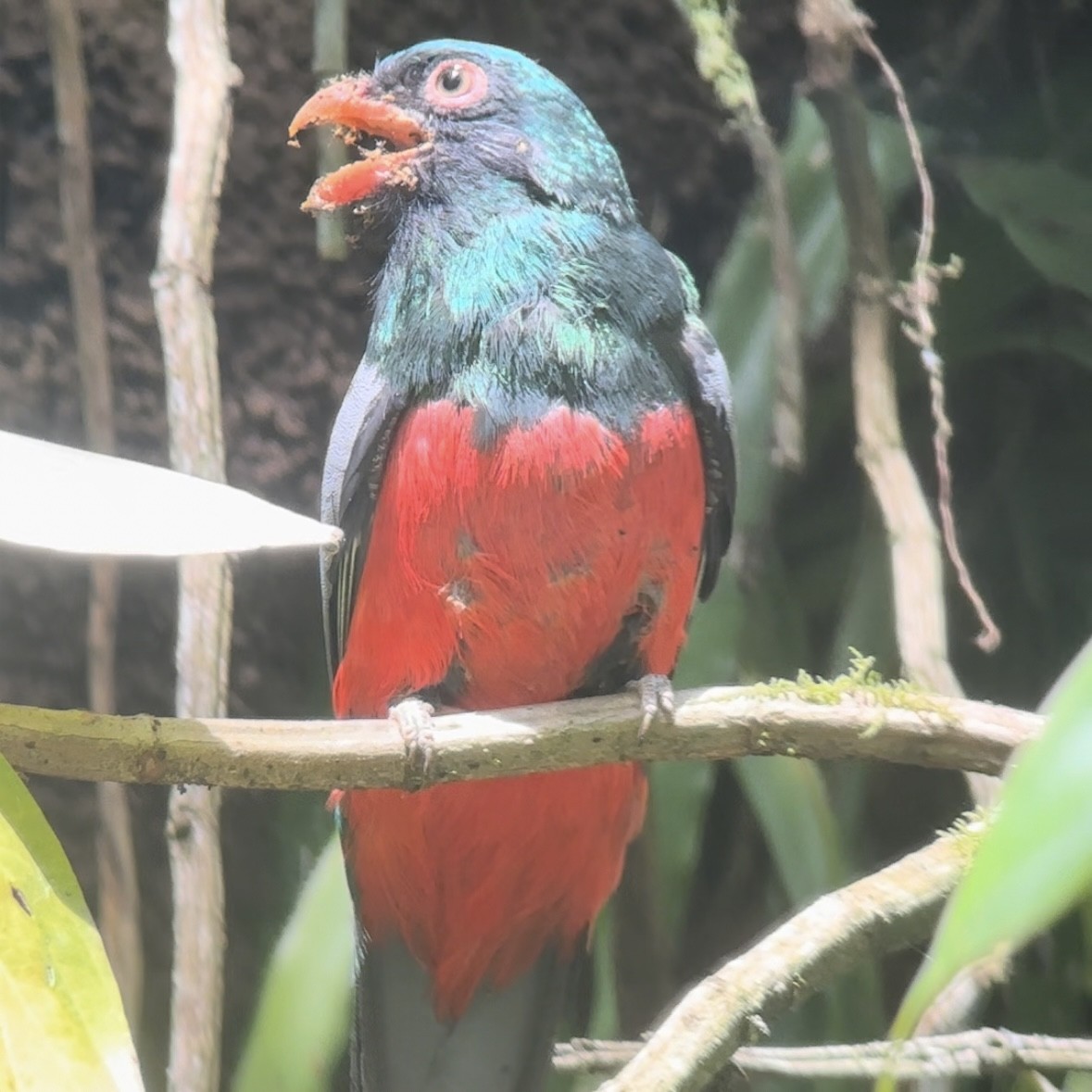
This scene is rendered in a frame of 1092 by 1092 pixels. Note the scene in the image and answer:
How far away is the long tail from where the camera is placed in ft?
6.04

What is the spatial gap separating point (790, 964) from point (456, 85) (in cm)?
117

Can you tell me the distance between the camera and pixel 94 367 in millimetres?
2316

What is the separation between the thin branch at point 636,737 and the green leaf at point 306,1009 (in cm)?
69

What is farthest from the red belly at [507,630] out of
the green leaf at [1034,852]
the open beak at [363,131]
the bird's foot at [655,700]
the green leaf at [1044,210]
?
the green leaf at [1034,852]

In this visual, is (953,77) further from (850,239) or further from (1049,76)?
(850,239)

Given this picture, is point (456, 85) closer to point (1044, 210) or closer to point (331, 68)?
point (331, 68)

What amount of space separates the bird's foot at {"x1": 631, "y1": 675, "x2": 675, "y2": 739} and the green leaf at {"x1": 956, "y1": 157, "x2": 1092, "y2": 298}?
48.3 inches

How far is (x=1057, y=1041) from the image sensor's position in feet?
4.86

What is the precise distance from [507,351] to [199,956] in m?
0.90

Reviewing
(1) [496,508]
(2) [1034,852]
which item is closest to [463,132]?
(1) [496,508]

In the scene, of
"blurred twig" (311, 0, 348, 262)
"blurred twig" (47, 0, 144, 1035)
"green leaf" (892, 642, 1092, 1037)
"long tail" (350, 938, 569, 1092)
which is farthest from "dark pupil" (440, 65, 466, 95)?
"green leaf" (892, 642, 1092, 1037)

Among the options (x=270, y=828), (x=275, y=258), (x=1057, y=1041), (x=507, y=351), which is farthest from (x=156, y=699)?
(x=1057, y=1041)

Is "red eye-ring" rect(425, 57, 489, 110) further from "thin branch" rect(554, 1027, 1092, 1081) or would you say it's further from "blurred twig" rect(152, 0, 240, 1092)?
"thin branch" rect(554, 1027, 1092, 1081)

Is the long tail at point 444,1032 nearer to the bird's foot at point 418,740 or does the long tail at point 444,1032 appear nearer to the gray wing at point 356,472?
the gray wing at point 356,472
